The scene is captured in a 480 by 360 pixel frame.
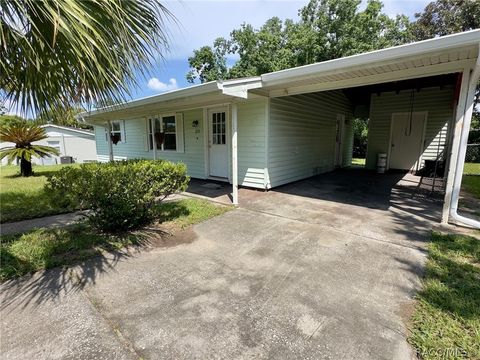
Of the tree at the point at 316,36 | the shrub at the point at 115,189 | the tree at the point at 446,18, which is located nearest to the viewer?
the shrub at the point at 115,189

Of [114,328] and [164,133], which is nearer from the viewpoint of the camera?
[114,328]

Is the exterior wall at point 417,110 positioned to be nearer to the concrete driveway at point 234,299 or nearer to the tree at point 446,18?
the tree at point 446,18

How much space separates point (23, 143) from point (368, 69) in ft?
37.6

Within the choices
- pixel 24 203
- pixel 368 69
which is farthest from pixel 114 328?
pixel 24 203

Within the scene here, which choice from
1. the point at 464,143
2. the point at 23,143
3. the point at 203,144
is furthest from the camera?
the point at 23,143

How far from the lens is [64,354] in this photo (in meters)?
1.66

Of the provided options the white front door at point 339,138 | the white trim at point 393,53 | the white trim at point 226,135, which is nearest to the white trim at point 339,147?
the white front door at point 339,138

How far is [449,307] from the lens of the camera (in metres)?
2.09

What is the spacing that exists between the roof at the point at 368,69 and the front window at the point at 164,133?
268cm

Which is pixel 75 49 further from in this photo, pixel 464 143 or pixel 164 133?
pixel 164 133

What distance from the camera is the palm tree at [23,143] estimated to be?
873 cm

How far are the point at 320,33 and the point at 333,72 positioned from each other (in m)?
17.4

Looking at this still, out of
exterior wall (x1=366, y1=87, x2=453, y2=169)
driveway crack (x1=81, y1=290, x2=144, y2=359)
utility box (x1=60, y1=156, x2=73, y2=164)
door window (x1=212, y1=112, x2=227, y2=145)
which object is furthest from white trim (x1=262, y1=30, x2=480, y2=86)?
utility box (x1=60, y1=156, x2=73, y2=164)

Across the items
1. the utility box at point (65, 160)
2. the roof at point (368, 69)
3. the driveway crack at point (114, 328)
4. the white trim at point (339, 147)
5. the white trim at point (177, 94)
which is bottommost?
the driveway crack at point (114, 328)
